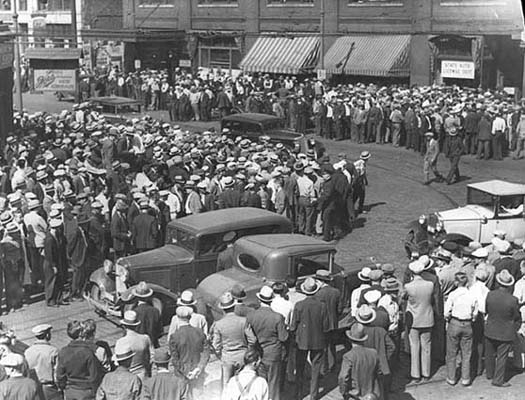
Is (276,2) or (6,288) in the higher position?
(276,2)

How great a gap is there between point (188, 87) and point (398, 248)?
21.3m

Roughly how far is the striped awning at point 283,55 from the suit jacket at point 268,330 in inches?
1186

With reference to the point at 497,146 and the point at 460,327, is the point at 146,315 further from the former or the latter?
the point at 497,146

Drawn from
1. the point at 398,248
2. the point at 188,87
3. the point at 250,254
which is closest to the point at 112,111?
the point at 188,87

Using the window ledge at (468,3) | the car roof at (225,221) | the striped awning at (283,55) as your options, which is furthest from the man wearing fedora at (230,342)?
the striped awning at (283,55)

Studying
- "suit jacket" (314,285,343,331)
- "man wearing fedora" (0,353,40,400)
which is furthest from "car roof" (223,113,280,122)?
"man wearing fedora" (0,353,40,400)

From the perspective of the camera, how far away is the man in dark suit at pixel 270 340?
995 cm

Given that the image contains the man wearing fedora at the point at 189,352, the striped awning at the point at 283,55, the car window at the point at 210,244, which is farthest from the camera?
the striped awning at the point at 283,55

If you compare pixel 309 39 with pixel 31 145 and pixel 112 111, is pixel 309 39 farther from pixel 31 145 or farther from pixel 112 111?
pixel 31 145

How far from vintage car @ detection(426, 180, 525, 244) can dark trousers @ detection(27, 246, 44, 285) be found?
7.23 m

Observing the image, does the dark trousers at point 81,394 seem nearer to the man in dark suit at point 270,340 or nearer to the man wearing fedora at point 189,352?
the man wearing fedora at point 189,352

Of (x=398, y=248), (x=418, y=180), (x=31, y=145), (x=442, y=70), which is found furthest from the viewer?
(x=442, y=70)

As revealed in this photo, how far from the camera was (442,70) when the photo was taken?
34.8 metres

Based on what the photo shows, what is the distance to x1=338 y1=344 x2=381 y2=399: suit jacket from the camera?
356 inches
